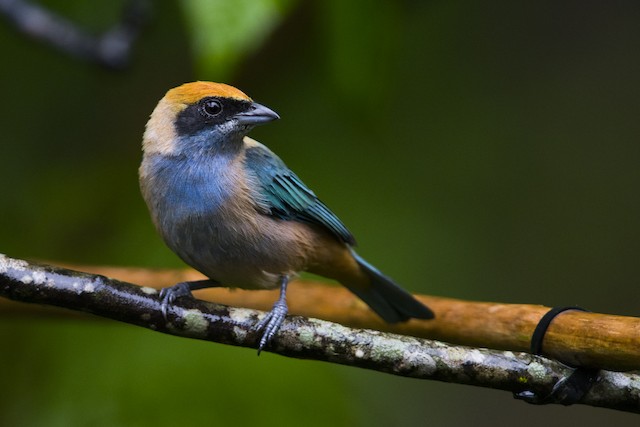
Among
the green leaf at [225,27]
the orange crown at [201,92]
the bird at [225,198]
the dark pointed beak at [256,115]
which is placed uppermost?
the green leaf at [225,27]

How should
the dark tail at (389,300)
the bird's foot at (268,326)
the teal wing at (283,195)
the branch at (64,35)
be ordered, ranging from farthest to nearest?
the branch at (64,35) → the dark tail at (389,300) → the teal wing at (283,195) → the bird's foot at (268,326)

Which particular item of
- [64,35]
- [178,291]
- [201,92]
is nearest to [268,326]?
[178,291]

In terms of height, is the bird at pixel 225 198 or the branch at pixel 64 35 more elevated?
the branch at pixel 64 35

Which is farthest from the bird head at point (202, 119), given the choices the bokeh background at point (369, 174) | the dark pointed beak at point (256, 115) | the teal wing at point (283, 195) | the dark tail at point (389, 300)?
the dark tail at point (389, 300)

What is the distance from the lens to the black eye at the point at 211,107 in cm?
322

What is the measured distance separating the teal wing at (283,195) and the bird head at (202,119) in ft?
0.49

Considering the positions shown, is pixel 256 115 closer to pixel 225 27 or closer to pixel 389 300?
pixel 225 27

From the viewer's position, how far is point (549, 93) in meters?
6.10

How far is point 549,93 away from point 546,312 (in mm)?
3488

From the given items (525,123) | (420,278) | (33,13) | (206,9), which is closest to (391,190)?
(420,278)

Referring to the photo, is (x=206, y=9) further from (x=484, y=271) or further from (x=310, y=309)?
(x=484, y=271)

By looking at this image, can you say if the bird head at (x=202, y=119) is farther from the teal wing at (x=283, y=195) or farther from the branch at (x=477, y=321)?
the branch at (x=477, y=321)

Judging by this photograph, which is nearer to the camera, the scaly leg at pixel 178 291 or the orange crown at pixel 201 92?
the scaly leg at pixel 178 291

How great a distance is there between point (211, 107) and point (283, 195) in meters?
0.50
